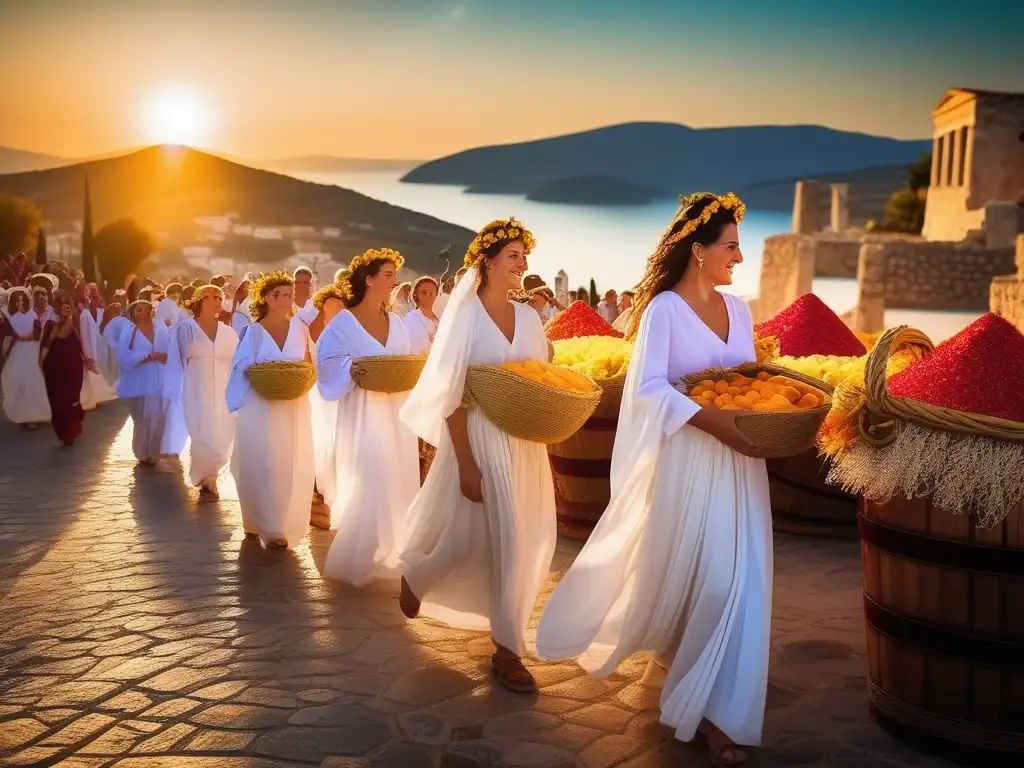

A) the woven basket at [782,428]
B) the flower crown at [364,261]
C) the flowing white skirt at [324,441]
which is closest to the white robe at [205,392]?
the flowing white skirt at [324,441]

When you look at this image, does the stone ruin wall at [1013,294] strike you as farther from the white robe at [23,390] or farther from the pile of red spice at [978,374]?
the pile of red spice at [978,374]

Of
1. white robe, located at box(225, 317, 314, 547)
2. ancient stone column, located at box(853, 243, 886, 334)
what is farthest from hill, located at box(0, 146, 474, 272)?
white robe, located at box(225, 317, 314, 547)

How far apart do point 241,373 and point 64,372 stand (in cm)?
660

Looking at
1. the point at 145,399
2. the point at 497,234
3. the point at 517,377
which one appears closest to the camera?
the point at 517,377

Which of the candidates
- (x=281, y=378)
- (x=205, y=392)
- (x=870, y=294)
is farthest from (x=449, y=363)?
(x=870, y=294)

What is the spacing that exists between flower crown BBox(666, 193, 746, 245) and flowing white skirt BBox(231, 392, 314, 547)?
4492 millimetres

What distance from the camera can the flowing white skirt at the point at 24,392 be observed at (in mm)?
16172

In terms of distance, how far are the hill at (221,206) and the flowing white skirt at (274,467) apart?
136 feet

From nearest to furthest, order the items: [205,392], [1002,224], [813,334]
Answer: [813,334], [205,392], [1002,224]

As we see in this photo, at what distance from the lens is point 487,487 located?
5.73 metres

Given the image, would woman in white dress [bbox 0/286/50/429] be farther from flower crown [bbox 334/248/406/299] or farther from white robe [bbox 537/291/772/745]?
white robe [bbox 537/291/772/745]

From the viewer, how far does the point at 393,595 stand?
7.29 m

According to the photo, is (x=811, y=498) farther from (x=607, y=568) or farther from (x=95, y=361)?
(x=95, y=361)

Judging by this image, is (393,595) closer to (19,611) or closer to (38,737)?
(19,611)
